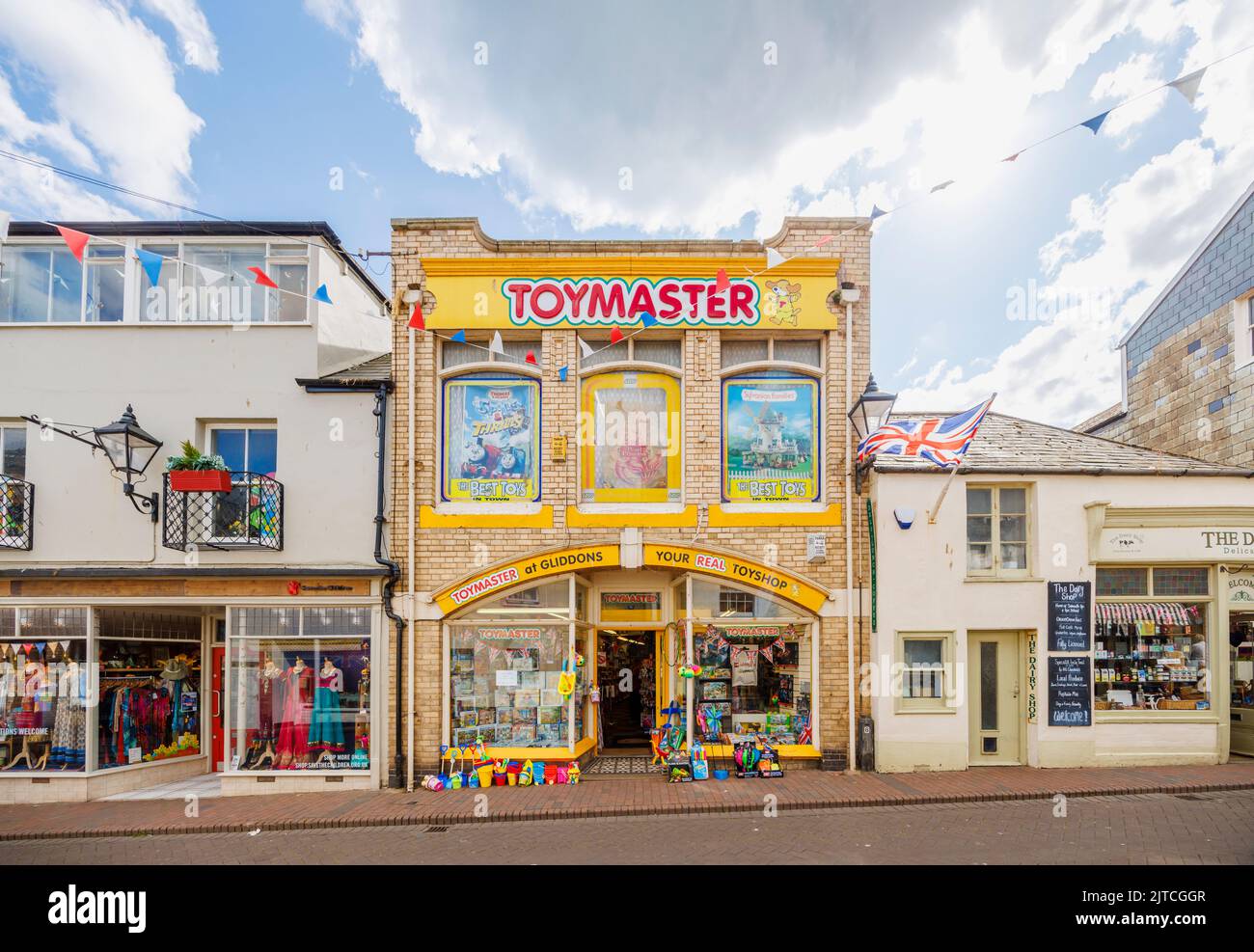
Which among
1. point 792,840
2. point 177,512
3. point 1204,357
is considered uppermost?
point 1204,357

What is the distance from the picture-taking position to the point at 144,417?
10.7 m

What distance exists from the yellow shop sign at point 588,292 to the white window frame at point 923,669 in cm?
532

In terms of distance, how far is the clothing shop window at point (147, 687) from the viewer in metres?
10.6

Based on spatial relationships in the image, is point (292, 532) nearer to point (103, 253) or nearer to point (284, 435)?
point (284, 435)

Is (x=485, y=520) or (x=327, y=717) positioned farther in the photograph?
(x=485, y=520)

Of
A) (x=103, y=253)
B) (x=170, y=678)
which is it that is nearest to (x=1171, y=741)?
(x=170, y=678)

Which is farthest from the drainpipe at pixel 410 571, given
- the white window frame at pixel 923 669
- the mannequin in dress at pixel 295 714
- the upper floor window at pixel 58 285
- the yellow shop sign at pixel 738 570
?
the white window frame at pixel 923 669

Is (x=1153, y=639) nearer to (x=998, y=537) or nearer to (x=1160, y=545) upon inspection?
(x=1160, y=545)

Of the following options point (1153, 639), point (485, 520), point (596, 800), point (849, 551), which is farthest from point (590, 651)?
point (1153, 639)

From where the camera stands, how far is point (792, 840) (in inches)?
312

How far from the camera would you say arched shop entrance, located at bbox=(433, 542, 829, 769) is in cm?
1059

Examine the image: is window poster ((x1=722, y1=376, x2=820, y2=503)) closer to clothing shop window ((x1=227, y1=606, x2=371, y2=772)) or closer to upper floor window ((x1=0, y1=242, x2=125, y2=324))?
clothing shop window ((x1=227, y1=606, x2=371, y2=772))

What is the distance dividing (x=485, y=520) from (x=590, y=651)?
2.71 m

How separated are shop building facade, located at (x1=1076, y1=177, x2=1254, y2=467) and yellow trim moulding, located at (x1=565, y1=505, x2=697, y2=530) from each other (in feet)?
33.3
